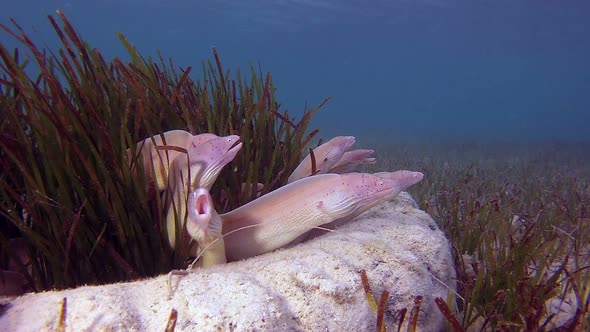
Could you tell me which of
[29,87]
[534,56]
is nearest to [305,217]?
[29,87]

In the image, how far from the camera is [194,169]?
8.12 ft

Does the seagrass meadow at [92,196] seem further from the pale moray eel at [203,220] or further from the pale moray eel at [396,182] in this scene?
the pale moray eel at [396,182]

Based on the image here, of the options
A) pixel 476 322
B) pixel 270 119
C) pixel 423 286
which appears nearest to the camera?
pixel 423 286

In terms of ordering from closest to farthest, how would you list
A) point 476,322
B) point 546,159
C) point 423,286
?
point 423,286 < point 476,322 < point 546,159

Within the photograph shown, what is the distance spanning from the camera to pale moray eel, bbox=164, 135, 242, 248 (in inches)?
96.9

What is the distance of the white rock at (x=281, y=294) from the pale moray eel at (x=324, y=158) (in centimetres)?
81

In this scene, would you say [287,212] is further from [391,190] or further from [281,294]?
[391,190]

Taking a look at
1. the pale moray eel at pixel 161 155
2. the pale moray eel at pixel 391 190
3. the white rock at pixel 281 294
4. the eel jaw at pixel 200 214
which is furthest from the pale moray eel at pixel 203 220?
the pale moray eel at pixel 391 190

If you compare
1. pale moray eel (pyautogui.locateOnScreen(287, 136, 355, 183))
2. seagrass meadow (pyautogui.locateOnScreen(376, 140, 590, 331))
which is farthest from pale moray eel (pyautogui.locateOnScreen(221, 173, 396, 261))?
seagrass meadow (pyautogui.locateOnScreen(376, 140, 590, 331))

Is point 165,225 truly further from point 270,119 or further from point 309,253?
point 270,119

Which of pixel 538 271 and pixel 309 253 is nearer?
pixel 309 253

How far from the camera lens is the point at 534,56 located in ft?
209

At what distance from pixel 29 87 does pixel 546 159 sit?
16.3 m

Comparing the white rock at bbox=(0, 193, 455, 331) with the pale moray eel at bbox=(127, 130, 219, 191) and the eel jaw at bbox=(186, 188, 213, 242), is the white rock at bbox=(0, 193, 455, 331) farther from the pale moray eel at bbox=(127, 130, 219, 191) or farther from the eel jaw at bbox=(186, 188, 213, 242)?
the pale moray eel at bbox=(127, 130, 219, 191)
